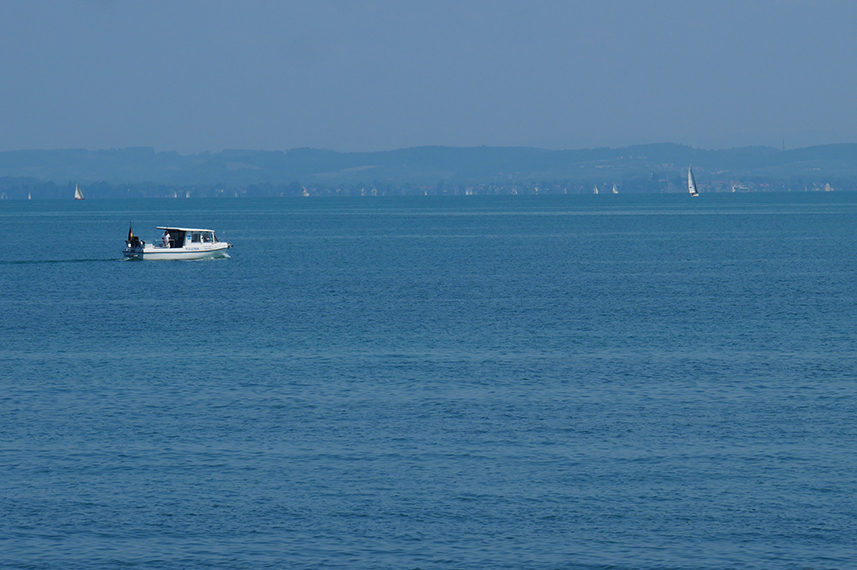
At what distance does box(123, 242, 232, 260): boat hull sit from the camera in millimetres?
128625

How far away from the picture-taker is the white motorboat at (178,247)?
423ft

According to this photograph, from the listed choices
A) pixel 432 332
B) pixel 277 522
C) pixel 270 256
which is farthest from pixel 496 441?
pixel 270 256

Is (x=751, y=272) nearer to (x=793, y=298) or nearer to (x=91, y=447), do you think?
(x=793, y=298)

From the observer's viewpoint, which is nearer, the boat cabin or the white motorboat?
the white motorboat

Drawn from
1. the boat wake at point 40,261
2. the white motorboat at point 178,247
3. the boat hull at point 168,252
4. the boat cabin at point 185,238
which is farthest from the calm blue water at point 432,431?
the boat cabin at point 185,238

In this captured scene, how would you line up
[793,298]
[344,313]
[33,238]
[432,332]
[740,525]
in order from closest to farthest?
[740,525] < [432,332] < [344,313] < [793,298] < [33,238]

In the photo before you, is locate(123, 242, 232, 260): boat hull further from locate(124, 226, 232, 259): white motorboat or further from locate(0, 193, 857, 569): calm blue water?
locate(0, 193, 857, 569): calm blue water

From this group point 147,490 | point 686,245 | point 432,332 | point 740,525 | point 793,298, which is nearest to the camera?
point 740,525

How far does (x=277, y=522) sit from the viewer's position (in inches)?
1266

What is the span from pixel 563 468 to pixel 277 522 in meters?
10.3

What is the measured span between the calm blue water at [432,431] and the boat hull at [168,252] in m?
39.1

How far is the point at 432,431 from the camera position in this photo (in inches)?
1660

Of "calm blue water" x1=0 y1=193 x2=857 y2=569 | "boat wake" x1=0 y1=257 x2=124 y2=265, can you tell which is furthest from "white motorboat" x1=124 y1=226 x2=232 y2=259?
"calm blue water" x1=0 y1=193 x2=857 y2=569

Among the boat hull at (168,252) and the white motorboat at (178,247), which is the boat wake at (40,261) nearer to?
the white motorboat at (178,247)
